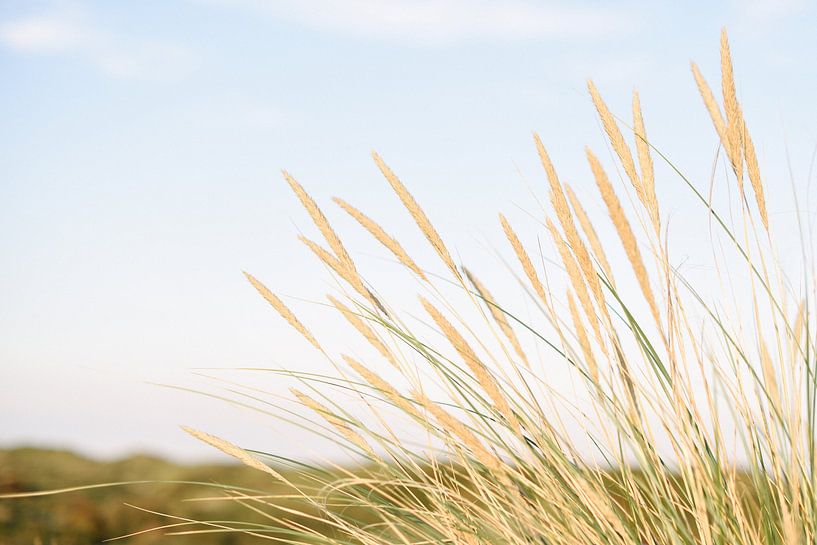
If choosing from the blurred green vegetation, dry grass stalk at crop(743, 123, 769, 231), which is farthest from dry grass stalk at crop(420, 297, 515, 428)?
the blurred green vegetation

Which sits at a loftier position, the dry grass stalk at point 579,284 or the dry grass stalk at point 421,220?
the dry grass stalk at point 421,220

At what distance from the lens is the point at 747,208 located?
138 centimetres

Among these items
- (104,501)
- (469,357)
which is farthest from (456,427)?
(104,501)

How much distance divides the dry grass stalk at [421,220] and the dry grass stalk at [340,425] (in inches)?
13.9

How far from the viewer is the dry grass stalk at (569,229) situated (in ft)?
3.89

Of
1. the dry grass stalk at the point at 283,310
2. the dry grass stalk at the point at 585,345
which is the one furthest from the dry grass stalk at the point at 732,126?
the dry grass stalk at the point at 283,310

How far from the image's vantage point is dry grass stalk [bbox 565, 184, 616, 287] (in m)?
1.25

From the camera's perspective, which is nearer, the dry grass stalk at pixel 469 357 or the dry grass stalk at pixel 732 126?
the dry grass stalk at pixel 469 357

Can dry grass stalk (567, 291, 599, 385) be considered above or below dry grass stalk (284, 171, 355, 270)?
below

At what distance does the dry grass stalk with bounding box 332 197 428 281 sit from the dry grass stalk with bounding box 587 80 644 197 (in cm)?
40

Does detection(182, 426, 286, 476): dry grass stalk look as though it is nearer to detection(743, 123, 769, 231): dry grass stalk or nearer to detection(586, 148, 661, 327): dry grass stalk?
detection(586, 148, 661, 327): dry grass stalk

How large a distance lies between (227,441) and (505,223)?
2.07 feet

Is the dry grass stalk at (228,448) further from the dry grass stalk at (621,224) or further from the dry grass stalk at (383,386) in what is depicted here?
the dry grass stalk at (621,224)

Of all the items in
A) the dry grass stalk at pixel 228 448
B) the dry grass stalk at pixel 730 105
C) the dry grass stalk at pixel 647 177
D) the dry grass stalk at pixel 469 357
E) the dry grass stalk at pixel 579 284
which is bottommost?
the dry grass stalk at pixel 228 448
